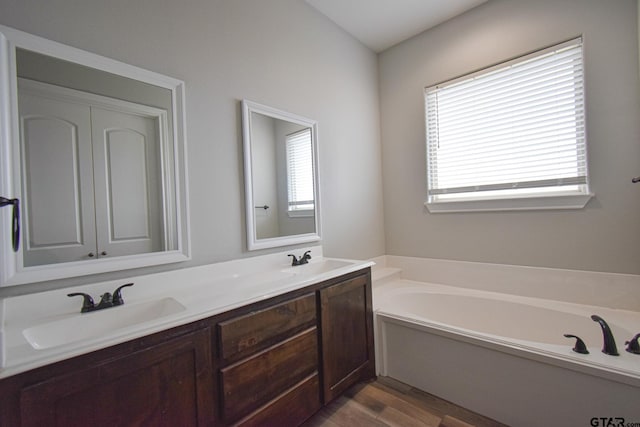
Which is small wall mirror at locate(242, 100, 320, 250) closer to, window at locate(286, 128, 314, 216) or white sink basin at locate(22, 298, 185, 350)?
window at locate(286, 128, 314, 216)

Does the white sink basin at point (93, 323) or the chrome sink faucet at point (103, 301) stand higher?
the chrome sink faucet at point (103, 301)

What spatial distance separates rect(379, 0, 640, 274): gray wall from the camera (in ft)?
6.09

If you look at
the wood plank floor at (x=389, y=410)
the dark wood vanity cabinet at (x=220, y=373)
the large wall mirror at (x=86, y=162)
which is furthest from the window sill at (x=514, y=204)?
the large wall mirror at (x=86, y=162)

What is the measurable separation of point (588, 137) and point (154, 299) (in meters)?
2.88

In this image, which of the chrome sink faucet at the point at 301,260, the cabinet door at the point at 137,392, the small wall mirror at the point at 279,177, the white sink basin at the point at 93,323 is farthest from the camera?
the chrome sink faucet at the point at 301,260

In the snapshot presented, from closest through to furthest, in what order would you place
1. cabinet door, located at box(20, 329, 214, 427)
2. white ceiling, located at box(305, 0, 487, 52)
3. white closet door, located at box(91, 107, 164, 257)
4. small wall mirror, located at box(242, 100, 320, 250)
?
1. cabinet door, located at box(20, 329, 214, 427)
2. white closet door, located at box(91, 107, 164, 257)
3. small wall mirror, located at box(242, 100, 320, 250)
4. white ceiling, located at box(305, 0, 487, 52)

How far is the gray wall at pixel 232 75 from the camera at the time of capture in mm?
1271

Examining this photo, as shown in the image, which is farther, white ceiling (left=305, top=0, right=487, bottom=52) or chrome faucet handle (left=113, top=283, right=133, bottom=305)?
white ceiling (left=305, top=0, right=487, bottom=52)

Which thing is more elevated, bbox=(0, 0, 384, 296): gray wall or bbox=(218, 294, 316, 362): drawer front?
bbox=(0, 0, 384, 296): gray wall

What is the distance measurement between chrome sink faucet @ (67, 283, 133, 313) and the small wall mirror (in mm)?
728

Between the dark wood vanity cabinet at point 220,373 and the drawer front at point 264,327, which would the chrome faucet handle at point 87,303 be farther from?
the drawer front at point 264,327

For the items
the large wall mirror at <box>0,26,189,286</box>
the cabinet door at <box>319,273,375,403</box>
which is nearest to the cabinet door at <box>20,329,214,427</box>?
the large wall mirror at <box>0,26,189,286</box>

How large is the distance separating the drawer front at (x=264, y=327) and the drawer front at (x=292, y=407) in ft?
0.90

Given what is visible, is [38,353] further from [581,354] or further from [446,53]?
[446,53]
